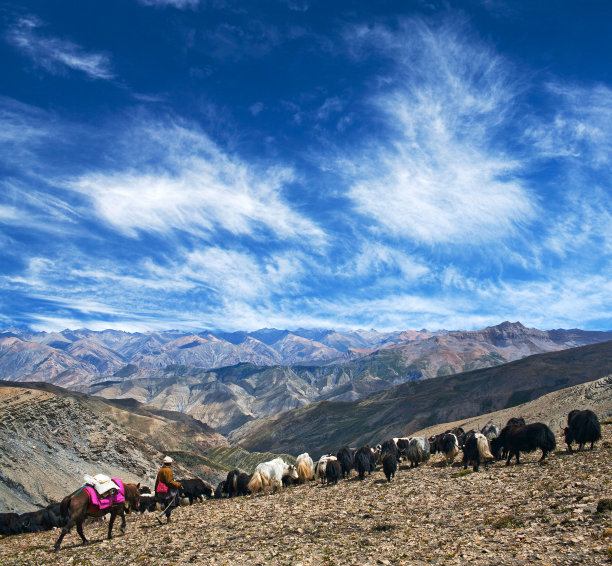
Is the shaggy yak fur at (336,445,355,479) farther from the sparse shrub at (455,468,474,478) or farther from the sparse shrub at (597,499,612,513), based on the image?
the sparse shrub at (597,499,612,513)

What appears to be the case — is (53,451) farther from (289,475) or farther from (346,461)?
(346,461)

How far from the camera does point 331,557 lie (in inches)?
413

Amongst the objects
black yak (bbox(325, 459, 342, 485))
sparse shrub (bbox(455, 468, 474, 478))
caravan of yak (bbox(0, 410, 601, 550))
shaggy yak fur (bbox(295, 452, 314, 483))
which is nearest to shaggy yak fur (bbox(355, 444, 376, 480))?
caravan of yak (bbox(0, 410, 601, 550))

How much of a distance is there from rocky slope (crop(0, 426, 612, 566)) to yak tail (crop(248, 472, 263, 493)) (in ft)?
12.8

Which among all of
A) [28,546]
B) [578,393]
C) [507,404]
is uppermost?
[28,546]

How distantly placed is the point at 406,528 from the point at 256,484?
13.8 metres

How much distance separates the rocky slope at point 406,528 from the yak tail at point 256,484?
391 cm

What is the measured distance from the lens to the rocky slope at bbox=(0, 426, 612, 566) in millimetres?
9438

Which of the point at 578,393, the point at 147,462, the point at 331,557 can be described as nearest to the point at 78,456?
the point at 147,462

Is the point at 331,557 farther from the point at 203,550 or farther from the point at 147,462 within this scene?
the point at 147,462

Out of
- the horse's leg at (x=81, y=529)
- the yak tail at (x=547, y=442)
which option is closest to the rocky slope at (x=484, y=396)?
the yak tail at (x=547, y=442)

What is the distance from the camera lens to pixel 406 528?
40.1ft

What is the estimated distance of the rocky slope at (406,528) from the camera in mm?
9438

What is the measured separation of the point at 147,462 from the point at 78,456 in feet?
29.9
